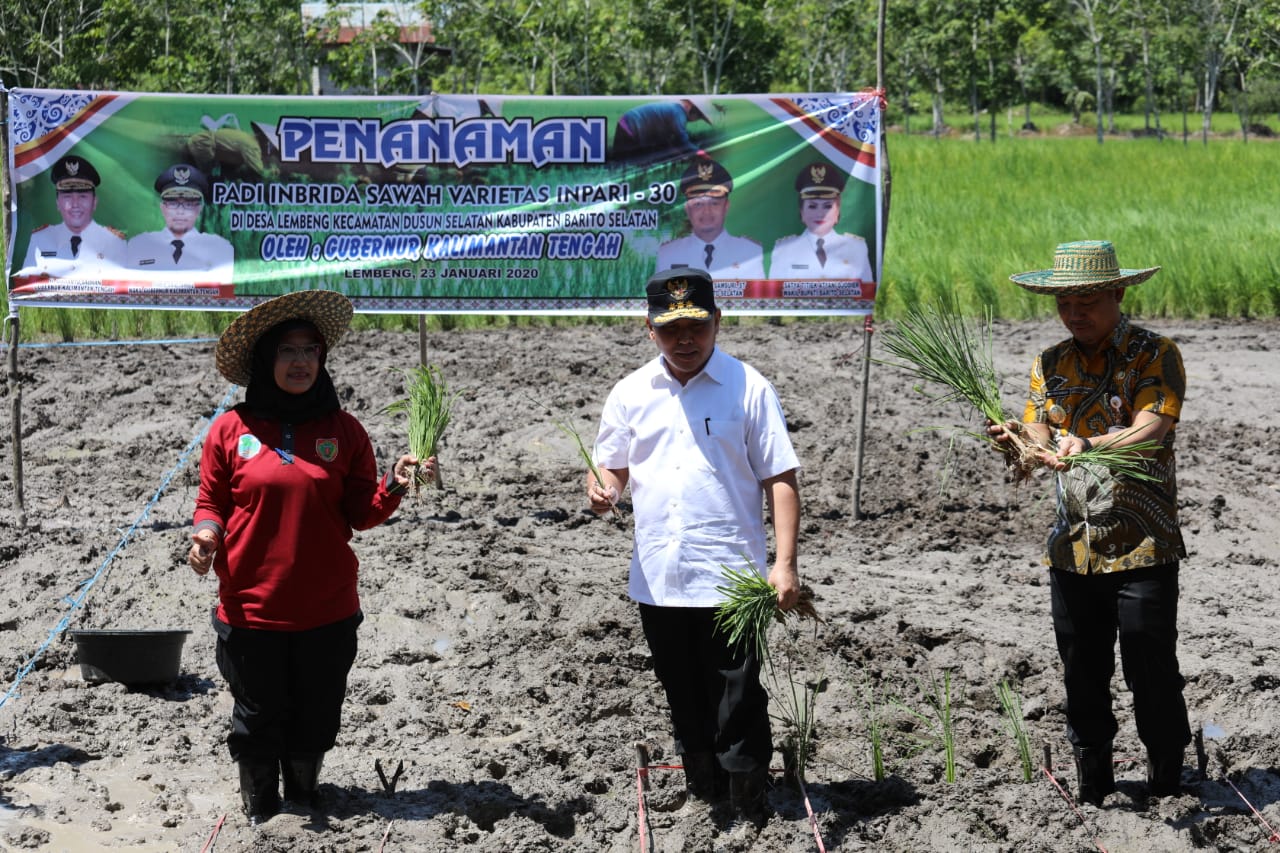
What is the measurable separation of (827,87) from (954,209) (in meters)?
31.7

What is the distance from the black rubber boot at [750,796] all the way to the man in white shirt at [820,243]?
150 inches

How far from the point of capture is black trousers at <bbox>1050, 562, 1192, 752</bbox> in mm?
4020

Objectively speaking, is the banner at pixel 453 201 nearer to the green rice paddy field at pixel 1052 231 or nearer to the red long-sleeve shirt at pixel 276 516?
the red long-sleeve shirt at pixel 276 516

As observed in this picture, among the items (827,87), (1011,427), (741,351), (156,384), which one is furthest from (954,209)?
(827,87)

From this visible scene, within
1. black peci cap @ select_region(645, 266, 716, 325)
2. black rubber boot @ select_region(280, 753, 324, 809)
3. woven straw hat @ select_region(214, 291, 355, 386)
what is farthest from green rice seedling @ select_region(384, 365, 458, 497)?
black peci cap @ select_region(645, 266, 716, 325)

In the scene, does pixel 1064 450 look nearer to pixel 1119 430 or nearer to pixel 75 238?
pixel 1119 430

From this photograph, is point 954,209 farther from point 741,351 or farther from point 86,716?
point 86,716

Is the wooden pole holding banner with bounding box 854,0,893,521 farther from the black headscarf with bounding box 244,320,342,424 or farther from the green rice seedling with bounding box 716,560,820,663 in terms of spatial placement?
the black headscarf with bounding box 244,320,342,424

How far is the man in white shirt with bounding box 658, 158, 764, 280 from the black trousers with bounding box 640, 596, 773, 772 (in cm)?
361

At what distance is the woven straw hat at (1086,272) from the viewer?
3977 mm

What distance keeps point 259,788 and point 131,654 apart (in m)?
1.36

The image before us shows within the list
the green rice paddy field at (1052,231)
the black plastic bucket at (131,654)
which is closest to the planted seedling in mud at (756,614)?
the black plastic bucket at (131,654)

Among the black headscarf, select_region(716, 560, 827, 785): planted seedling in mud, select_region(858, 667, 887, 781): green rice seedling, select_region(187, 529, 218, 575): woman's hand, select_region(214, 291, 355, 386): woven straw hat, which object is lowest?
select_region(858, 667, 887, 781): green rice seedling

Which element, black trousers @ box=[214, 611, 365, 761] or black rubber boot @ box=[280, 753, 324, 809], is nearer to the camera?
black trousers @ box=[214, 611, 365, 761]
